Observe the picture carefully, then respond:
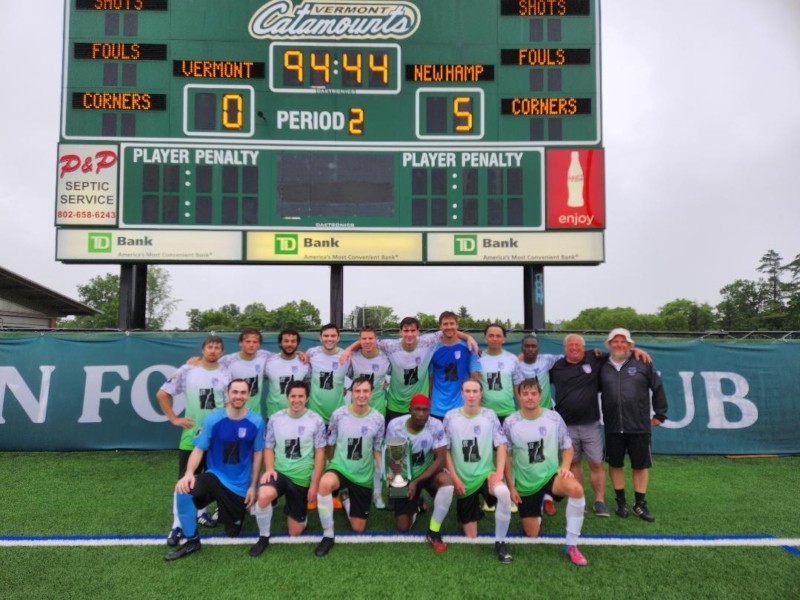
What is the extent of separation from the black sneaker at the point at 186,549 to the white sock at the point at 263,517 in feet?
1.56

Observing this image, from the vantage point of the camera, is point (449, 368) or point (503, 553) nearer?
point (503, 553)

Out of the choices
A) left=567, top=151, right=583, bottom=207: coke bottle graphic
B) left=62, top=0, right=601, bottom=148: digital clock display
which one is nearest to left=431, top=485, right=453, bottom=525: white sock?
left=567, top=151, right=583, bottom=207: coke bottle graphic

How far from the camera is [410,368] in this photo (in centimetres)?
485

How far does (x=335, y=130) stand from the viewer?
918cm

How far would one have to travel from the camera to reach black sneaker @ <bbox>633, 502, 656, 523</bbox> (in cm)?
446

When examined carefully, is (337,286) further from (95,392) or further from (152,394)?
(95,392)

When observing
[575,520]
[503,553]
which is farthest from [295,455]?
[575,520]

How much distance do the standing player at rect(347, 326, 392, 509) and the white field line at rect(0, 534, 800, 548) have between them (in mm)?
729

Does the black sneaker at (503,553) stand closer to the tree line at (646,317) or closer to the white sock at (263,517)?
the white sock at (263,517)

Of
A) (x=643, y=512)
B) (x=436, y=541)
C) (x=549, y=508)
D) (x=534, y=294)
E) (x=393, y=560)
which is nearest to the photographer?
(x=393, y=560)

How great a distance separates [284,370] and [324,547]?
1638 millimetres

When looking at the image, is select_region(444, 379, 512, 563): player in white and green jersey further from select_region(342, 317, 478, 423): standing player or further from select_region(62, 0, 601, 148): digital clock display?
select_region(62, 0, 601, 148): digital clock display

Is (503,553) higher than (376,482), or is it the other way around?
(376,482)

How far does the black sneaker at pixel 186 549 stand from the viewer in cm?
365
